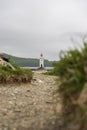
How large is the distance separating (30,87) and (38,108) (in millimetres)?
4625

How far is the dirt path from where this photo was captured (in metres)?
6.81

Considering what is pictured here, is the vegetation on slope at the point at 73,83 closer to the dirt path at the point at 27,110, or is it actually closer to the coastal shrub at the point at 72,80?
the coastal shrub at the point at 72,80

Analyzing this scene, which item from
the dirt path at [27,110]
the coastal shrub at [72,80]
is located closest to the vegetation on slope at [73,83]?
the coastal shrub at [72,80]

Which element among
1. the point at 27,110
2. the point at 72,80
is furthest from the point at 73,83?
the point at 27,110

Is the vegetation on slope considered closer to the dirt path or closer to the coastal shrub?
the coastal shrub

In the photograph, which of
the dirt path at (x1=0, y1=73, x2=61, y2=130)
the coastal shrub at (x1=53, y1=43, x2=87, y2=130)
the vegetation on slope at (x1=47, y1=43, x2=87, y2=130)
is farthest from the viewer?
the dirt path at (x1=0, y1=73, x2=61, y2=130)

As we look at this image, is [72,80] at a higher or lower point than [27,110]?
higher

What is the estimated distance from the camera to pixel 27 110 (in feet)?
27.5

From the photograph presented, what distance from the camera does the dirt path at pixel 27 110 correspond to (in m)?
6.81

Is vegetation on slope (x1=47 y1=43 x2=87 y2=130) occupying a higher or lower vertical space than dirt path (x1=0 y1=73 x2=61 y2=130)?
higher

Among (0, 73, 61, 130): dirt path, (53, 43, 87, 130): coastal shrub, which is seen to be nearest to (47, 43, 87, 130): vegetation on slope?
(53, 43, 87, 130): coastal shrub

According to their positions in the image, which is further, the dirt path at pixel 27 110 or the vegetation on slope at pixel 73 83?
the dirt path at pixel 27 110

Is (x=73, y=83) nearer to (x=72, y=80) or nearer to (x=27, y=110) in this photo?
(x=72, y=80)

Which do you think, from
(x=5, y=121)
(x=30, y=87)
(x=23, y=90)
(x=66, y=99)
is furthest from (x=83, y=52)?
(x=30, y=87)
